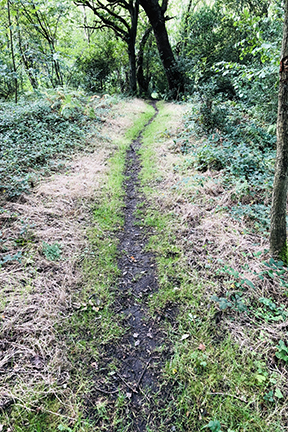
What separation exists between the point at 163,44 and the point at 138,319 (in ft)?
45.4

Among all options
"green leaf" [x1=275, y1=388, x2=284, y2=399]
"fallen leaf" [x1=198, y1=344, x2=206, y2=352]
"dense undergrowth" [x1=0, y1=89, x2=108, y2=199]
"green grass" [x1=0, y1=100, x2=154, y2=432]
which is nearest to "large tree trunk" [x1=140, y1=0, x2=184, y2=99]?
"dense undergrowth" [x1=0, y1=89, x2=108, y2=199]

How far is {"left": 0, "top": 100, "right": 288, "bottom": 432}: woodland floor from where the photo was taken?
177 cm

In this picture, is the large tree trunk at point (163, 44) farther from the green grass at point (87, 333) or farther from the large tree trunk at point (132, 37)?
the green grass at point (87, 333)

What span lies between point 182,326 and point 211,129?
5.11m

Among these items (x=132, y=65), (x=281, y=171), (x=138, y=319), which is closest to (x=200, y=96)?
(x=281, y=171)

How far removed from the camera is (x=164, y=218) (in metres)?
3.97

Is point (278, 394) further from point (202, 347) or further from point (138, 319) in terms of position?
point (138, 319)

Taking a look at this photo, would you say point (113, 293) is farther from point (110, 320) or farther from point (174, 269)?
point (174, 269)

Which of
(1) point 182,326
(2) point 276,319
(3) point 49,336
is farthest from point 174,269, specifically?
(3) point 49,336

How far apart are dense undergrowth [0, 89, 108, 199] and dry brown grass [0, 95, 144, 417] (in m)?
0.40

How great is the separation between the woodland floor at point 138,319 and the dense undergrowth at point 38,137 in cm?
52

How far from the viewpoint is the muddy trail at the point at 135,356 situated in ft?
5.96

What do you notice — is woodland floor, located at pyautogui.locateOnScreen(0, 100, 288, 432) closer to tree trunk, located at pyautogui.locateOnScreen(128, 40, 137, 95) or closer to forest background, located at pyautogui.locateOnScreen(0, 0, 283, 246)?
forest background, located at pyautogui.locateOnScreen(0, 0, 283, 246)

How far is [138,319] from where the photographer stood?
2.52 m
